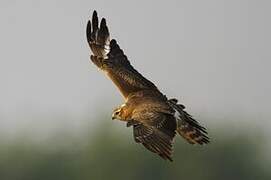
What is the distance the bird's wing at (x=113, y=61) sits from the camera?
25.9 m

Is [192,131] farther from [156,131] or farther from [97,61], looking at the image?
[97,61]

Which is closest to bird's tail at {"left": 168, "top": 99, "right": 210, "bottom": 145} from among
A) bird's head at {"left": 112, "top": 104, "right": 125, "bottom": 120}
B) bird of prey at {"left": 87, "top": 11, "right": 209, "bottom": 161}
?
bird of prey at {"left": 87, "top": 11, "right": 209, "bottom": 161}

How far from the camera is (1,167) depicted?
58438 millimetres

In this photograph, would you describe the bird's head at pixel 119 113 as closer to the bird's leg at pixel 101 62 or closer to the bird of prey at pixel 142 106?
the bird of prey at pixel 142 106

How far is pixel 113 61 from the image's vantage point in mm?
27047

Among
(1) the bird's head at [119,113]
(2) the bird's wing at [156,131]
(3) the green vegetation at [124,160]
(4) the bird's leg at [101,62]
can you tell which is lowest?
(2) the bird's wing at [156,131]

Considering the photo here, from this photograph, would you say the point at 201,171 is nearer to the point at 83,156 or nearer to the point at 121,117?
the point at 83,156

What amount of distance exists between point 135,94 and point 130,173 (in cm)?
3043

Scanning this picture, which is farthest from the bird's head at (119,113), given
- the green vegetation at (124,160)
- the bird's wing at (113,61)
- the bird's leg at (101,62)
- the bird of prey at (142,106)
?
the green vegetation at (124,160)

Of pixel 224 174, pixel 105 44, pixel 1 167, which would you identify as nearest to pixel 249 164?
pixel 224 174

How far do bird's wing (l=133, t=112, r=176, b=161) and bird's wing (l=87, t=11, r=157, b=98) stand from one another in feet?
4.49

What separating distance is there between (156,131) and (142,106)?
832 mm

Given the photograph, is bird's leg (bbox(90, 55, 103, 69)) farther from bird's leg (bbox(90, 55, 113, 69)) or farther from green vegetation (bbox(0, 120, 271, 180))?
green vegetation (bbox(0, 120, 271, 180))

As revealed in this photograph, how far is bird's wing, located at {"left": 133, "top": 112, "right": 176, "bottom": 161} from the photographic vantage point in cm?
2370
